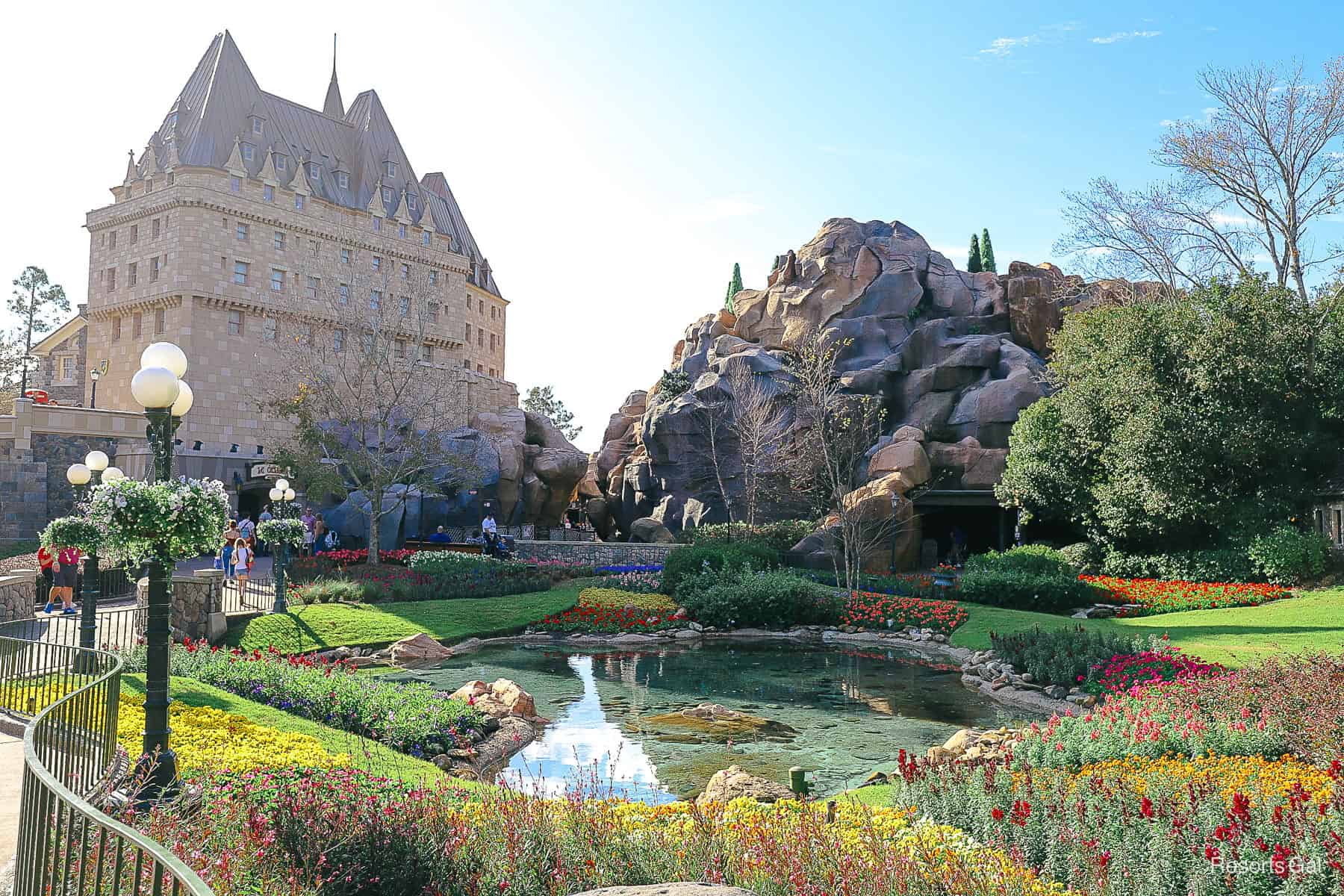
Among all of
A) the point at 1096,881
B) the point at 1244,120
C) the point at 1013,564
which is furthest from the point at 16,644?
the point at 1244,120

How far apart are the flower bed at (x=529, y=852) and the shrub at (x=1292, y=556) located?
70.1 feet

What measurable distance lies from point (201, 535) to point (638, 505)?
110ft

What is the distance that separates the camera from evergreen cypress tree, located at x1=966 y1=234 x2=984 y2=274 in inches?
2183

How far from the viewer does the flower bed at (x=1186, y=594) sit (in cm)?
2153

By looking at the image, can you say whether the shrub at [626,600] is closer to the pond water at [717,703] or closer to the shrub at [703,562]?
the shrub at [703,562]

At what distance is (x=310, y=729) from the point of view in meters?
10.7

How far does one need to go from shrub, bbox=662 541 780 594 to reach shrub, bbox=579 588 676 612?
688 mm

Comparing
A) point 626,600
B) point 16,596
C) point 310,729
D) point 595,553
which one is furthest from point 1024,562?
point 16,596

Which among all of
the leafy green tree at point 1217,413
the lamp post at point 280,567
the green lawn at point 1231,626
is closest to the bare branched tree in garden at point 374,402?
the lamp post at point 280,567

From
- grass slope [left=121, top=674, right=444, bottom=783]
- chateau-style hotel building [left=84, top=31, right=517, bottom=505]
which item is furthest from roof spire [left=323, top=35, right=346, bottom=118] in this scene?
grass slope [left=121, top=674, right=444, bottom=783]

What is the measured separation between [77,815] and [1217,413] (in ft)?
88.9

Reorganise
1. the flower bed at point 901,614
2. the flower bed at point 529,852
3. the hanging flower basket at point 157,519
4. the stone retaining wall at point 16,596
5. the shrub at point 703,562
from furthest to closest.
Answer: the shrub at point 703,562 < the flower bed at point 901,614 < the stone retaining wall at point 16,596 < the hanging flower basket at point 157,519 < the flower bed at point 529,852

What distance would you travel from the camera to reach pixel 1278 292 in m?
24.9

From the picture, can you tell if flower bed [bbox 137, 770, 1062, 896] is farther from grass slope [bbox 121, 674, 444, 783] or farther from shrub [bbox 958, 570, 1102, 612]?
shrub [bbox 958, 570, 1102, 612]
